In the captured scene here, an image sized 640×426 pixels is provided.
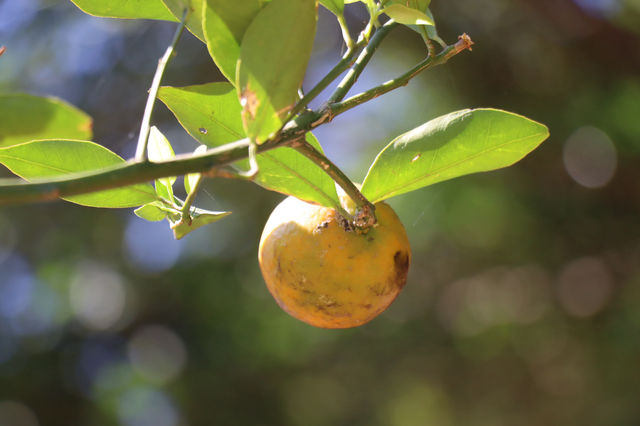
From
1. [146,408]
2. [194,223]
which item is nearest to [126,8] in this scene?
[194,223]

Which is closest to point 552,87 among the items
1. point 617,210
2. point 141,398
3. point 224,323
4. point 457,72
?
point 457,72

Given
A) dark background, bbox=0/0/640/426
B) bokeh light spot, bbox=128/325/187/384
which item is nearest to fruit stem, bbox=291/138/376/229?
dark background, bbox=0/0/640/426

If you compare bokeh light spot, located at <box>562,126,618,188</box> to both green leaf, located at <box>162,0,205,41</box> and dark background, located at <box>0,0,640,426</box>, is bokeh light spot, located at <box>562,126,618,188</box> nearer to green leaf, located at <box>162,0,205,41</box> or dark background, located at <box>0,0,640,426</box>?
dark background, located at <box>0,0,640,426</box>

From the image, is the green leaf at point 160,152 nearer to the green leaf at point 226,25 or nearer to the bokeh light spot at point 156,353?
the green leaf at point 226,25

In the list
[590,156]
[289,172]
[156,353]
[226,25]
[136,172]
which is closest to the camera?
[136,172]

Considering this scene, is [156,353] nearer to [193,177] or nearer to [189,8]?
[193,177]

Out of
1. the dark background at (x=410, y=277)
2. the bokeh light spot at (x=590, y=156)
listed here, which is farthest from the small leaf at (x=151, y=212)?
the bokeh light spot at (x=590, y=156)

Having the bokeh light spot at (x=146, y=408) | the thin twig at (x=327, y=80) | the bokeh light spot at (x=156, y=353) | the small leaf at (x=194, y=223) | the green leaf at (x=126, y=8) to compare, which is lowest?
the bokeh light spot at (x=146, y=408)
